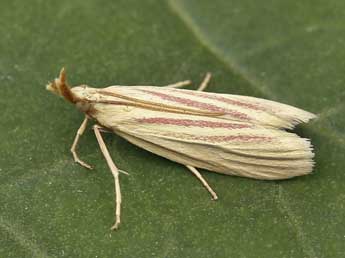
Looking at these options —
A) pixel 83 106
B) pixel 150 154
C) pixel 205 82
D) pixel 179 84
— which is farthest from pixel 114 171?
pixel 205 82

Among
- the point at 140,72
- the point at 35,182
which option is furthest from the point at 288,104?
the point at 35,182

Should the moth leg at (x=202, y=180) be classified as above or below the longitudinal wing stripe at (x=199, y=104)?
below

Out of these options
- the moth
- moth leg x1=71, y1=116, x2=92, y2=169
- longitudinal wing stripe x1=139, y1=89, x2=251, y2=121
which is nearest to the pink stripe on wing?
the moth

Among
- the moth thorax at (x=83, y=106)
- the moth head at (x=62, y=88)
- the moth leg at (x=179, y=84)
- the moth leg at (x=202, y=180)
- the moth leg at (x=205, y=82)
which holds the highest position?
the moth head at (x=62, y=88)

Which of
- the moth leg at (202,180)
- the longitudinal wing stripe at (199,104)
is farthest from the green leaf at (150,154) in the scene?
the longitudinal wing stripe at (199,104)

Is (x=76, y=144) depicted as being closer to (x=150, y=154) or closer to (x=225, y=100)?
(x=150, y=154)

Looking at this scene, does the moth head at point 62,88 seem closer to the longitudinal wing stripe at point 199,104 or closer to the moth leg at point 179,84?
the longitudinal wing stripe at point 199,104
